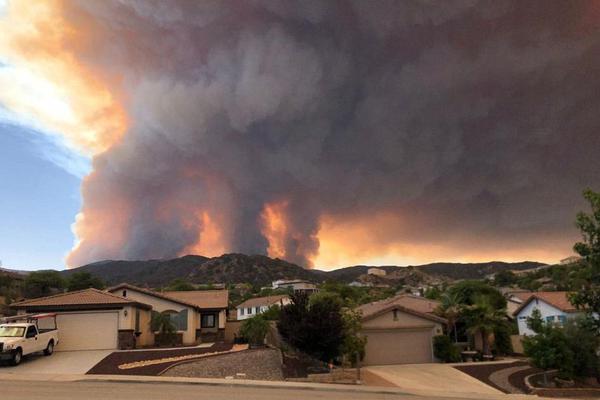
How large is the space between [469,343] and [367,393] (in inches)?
866

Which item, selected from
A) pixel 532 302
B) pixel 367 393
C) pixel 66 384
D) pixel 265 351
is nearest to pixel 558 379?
pixel 367 393

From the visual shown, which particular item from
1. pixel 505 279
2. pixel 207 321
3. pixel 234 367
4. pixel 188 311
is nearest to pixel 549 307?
pixel 207 321

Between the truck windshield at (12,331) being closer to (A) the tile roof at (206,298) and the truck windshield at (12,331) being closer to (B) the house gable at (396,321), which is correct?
(B) the house gable at (396,321)

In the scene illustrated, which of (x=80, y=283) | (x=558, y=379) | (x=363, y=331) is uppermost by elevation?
(x=80, y=283)

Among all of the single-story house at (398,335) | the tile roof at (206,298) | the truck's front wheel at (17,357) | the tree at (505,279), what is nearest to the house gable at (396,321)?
the single-story house at (398,335)

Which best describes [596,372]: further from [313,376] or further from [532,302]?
[532,302]

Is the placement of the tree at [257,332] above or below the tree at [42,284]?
below

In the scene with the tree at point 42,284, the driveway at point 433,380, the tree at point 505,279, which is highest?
the tree at point 505,279

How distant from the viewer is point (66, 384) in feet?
60.0

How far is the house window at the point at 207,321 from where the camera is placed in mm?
44469

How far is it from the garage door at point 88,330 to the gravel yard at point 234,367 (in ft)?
29.1

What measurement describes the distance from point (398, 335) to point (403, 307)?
192 centimetres

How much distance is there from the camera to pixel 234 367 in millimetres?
23406

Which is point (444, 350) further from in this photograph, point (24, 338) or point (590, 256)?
point (24, 338)
